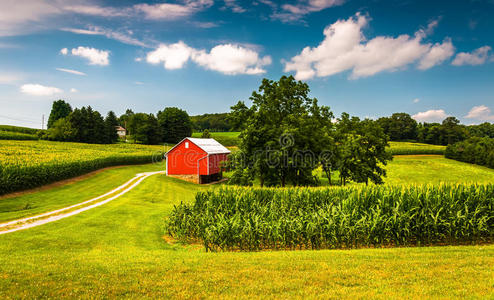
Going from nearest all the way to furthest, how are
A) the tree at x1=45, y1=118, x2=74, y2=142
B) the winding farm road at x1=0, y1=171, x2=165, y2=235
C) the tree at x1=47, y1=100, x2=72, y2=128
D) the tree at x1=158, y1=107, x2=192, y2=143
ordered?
1. the winding farm road at x1=0, y1=171, x2=165, y2=235
2. the tree at x1=45, y1=118, x2=74, y2=142
3. the tree at x1=158, y1=107, x2=192, y2=143
4. the tree at x1=47, y1=100, x2=72, y2=128

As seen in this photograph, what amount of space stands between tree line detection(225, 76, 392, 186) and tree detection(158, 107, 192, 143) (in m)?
70.8

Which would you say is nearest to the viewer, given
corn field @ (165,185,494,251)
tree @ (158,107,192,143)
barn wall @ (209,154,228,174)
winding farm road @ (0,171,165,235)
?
corn field @ (165,185,494,251)

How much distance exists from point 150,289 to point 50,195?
869 inches

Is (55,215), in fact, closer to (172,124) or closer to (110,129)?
(110,129)

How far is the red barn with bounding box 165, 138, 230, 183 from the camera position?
125 ft

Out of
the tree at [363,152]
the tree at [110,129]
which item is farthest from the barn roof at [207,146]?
the tree at [110,129]

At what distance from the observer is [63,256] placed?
30.3ft

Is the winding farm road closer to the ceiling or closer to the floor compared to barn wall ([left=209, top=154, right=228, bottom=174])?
closer to the floor

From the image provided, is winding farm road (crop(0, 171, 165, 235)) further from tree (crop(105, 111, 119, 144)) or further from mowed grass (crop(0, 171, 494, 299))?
tree (crop(105, 111, 119, 144))

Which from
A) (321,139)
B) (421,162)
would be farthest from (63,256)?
(421,162)

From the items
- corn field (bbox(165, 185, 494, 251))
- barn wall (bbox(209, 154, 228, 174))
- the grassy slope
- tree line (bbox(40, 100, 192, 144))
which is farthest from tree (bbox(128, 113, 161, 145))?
corn field (bbox(165, 185, 494, 251))

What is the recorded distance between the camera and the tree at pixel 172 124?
308ft

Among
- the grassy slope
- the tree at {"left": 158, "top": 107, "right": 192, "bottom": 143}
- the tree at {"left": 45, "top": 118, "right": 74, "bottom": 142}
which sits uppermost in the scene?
the tree at {"left": 158, "top": 107, "right": 192, "bottom": 143}

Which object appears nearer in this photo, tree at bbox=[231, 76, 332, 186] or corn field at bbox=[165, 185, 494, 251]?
corn field at bbox=[165, 185, 494, 251]
